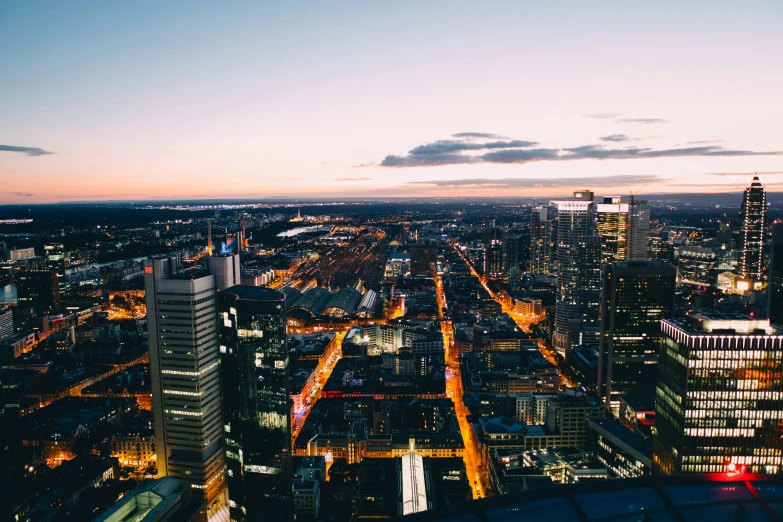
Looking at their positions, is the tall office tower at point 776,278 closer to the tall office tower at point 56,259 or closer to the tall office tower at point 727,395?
the tall office tower at point 727,395

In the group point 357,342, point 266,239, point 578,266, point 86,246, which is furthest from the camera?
point 266,239

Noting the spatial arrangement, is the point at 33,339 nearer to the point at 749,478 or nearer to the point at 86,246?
the point at 86,246

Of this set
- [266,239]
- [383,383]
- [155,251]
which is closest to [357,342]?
[383,383]

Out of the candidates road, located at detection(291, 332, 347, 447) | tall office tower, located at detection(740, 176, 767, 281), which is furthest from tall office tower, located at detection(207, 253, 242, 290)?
tall office tower, located at detection(740, 176, 767, 281)

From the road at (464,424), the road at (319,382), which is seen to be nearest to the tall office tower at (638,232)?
the road at (464,424)

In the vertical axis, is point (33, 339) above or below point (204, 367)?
below

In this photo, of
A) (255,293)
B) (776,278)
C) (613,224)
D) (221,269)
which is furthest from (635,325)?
(613,224)

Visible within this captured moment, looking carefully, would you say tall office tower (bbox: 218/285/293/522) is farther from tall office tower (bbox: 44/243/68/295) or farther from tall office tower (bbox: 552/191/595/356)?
tall office tower (bbox: 44/243/68/295)
